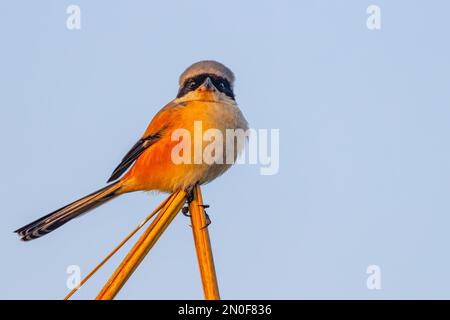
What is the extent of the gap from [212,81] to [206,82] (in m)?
0.06

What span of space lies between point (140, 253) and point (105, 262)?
5.4 inches

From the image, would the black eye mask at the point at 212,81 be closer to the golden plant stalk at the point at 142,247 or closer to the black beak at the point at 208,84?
the black beak at the point at 208,84

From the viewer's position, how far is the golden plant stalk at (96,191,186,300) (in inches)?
87.5

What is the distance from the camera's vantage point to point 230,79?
507cm

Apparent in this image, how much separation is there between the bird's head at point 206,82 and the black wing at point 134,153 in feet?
1.20

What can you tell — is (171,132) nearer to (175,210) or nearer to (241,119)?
(241,119)

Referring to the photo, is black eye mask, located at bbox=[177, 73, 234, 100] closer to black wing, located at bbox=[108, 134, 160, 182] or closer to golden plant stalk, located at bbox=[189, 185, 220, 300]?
black wing, located at bbox=[108, 134, 160, 182]

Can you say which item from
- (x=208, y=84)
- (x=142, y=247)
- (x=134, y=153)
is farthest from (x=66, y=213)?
(x=142, y=247)

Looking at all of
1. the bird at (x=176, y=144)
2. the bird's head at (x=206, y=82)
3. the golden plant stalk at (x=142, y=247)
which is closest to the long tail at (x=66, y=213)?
the bird at (x=176, y=144)

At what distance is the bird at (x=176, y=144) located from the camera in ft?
14.4

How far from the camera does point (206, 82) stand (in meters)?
4.95

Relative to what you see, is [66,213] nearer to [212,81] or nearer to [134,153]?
[134,153]
